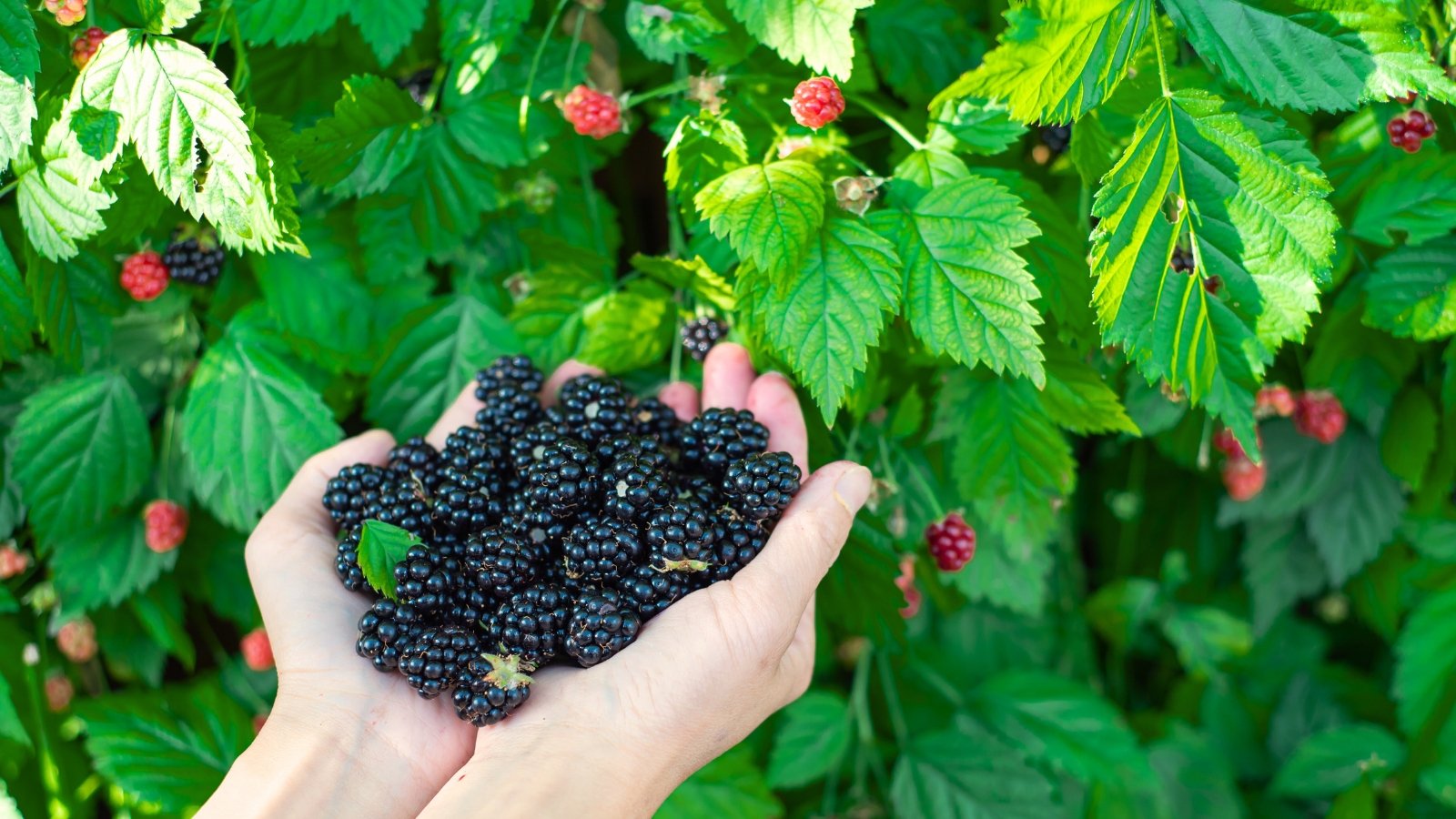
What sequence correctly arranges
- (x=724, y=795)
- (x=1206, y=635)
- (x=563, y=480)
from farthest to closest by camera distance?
1. (x=1206, y=635)
2. (x=724, y=795)
3. (x=563, y=480)

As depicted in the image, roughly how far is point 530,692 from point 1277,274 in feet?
3.74

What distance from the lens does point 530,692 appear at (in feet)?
4.49

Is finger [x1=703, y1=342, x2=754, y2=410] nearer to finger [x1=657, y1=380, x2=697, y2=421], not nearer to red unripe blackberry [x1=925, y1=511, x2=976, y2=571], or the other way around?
finger [x1=657, y1=380, x2=697, y2=421]

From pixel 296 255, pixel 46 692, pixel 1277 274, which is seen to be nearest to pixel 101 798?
pixel 46 692

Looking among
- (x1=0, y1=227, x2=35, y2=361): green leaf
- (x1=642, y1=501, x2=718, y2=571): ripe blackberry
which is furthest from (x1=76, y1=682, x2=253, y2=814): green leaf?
(x1=642, y1=501, x2=718, y2=571): ripe blackberry

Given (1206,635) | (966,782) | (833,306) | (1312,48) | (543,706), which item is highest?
(1312,48)

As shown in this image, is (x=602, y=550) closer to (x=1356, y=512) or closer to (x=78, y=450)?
(x=78, y=450)

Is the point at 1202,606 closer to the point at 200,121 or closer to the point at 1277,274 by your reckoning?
the point at 1277,274

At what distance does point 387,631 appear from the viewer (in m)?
1.37

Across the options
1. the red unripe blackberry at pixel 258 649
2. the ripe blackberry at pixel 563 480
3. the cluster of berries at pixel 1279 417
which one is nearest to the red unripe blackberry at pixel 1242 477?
the cluster of berries at pixel 1279 417

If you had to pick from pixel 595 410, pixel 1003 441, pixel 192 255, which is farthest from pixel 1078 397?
pixel 192 255

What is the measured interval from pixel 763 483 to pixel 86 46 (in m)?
1.17

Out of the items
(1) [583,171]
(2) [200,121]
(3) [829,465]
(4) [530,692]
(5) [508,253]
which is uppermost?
(2) [200,121]

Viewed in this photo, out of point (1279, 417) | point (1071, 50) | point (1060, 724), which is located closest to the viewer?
point (1071, 50)
